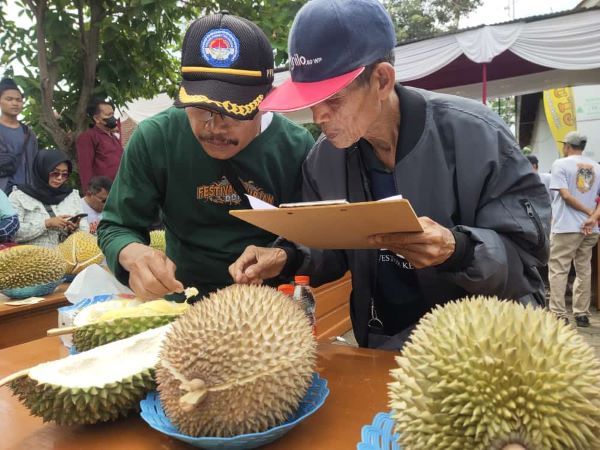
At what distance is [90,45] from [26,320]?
4233 mm

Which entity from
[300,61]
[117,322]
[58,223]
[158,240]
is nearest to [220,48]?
[300,61]

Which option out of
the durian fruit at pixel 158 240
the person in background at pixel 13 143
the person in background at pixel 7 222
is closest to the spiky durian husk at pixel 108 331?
the durian fruit at pixel 158 240

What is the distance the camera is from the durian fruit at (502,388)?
0.78m

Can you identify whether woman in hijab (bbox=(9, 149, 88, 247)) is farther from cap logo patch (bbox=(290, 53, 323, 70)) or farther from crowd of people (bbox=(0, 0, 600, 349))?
cap logo patch (bbox=(290, 53, 323, 70))

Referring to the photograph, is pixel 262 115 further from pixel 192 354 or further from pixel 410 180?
pixel 192 354

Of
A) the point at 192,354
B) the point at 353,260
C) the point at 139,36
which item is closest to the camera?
the point at 192,354

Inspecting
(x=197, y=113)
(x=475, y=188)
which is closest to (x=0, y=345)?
(x=197, y=113)

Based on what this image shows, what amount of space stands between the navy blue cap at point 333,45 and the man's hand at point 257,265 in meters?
0.53

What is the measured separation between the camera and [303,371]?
1103mm

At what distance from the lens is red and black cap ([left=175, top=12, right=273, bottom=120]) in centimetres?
174

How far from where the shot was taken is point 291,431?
44.1 inches

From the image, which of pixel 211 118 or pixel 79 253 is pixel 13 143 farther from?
pixel 211 118

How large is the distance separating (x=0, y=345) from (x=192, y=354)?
7.64 feet

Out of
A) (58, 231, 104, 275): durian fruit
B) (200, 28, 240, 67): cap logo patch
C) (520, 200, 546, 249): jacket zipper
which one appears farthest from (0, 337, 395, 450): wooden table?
(58, 231, 104, 275): durian fruit
